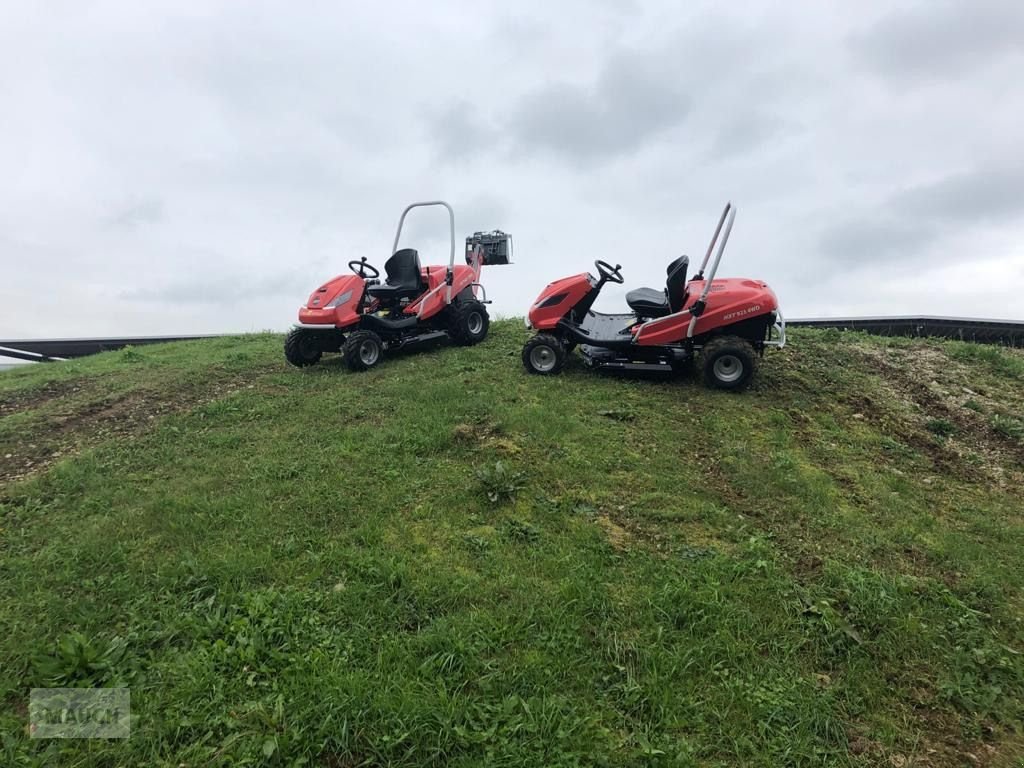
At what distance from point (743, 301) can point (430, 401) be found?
3.36 meters

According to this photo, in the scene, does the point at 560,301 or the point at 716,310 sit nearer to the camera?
the point at 716,310

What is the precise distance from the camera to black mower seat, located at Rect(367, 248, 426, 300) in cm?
841

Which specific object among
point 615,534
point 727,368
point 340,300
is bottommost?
point 615,534

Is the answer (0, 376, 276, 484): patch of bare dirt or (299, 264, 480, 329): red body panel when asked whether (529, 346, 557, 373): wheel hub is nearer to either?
(299, 264, 480, 329): red body panel

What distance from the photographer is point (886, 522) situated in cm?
375

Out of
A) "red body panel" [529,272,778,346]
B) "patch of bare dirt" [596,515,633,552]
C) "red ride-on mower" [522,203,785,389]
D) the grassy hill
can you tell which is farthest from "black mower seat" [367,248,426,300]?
"patch of bare dirt" [596,515,633,552]

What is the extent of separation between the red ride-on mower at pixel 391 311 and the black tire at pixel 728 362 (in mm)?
3768

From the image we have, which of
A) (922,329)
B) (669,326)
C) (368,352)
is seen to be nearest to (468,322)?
(368,352)

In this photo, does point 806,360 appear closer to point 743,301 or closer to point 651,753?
point 743,301

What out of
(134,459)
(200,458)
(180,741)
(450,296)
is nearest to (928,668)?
(180,741)

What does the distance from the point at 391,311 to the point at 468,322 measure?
1.13 meters

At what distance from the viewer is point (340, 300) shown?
7.60 metres

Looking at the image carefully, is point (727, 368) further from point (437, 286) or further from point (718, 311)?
point (437, 286)

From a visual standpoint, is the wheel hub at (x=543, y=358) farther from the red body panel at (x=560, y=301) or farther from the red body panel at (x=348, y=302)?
the red body panel at (x=348, y=302)
